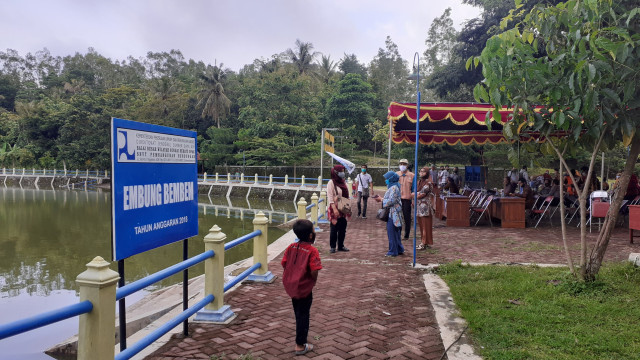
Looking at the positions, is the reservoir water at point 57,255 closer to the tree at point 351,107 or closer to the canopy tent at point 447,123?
the canopy tent at point 447,123

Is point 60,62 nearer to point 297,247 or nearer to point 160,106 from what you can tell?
point 160,106

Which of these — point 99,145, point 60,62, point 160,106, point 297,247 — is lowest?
point 297,247

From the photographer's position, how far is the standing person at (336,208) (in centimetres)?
812

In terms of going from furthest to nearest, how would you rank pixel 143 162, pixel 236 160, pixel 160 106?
pixel 160 106, pixel 236 160, pixel 143 162

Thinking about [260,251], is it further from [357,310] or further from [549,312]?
[549,312]

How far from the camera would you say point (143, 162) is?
3.66m

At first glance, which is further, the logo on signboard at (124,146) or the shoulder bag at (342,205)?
the shoulder bag at (342,205)

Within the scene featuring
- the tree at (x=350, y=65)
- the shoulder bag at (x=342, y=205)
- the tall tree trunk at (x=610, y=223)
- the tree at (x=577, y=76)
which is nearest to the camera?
the tree at (x=577, y=76)

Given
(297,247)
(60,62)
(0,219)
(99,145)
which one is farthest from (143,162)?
(60,62)

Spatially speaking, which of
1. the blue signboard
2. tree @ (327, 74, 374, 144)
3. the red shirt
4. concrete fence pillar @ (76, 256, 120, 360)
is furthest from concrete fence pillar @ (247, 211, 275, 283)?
tree @ (327, 74, 374, 144)

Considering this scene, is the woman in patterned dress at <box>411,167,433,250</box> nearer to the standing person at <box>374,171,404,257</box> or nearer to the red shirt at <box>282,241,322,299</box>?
the standing person at <box>374,171,404,257</box>

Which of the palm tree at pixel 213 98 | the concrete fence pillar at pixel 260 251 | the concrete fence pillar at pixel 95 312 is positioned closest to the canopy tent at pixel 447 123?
the concrete fence pillar at pixel 260 251

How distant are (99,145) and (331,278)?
49.8m

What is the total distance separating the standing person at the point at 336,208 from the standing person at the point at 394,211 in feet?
3.15
